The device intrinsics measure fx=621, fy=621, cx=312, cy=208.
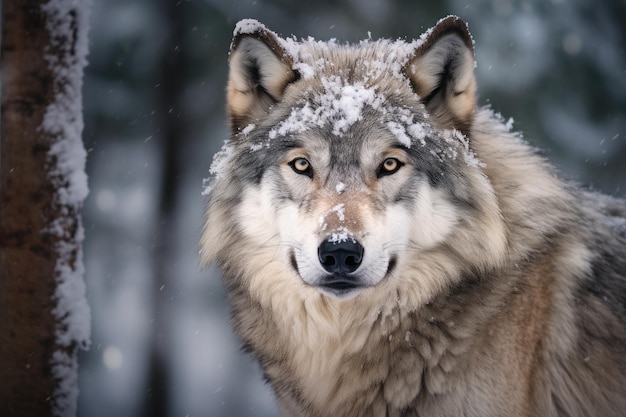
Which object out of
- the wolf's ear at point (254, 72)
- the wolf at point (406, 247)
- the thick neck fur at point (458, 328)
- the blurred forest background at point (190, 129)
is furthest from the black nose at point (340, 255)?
the blurred forest background at point (190, 129)

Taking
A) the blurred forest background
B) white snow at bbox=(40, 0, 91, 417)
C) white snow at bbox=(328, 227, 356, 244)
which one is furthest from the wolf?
the blurred forest background

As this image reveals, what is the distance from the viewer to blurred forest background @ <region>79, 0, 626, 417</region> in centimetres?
798

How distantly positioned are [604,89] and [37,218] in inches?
333

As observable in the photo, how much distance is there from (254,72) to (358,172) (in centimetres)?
93

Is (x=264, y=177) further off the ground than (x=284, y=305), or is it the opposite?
(x=264, y=177)

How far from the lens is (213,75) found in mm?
8195

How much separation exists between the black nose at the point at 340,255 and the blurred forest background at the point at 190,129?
4433 mm

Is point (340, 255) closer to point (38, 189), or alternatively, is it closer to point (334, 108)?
point (334, 108)

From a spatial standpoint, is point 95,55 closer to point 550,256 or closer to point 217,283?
point 217,283

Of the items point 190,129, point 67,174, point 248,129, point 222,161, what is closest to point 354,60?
point 248,129

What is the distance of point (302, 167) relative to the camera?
10.8 feet

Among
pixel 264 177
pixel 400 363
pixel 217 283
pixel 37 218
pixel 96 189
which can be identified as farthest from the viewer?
pixel 217 283

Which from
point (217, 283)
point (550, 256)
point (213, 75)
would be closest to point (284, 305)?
point (550, 256)

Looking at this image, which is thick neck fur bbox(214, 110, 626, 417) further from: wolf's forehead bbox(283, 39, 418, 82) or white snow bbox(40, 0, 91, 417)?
white snow bbox(40, 0, 91, 417)
